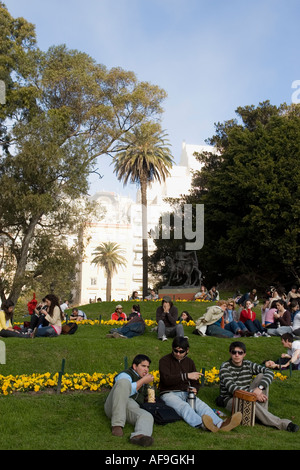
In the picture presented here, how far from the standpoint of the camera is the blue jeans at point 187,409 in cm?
701

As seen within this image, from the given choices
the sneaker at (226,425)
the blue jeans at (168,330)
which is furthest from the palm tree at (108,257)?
the sneaker at (226,425)

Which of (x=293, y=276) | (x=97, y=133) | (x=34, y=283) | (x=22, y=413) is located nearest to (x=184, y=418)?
(x=22, y=413)

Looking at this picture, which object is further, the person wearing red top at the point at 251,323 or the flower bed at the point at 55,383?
the person wearing red top at the point at 251,323

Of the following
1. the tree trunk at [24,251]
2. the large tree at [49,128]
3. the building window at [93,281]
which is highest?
the large tree at [49,128]

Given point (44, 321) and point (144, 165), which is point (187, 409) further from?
point (144, 165)

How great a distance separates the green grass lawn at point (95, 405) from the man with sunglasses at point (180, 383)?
25 centimetres

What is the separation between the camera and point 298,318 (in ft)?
43.3

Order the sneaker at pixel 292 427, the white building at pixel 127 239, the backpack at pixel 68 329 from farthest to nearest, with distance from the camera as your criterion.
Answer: the white building at pixel 127 239
the backpack at pixel 68 329
the sneaker at pixel 292 427

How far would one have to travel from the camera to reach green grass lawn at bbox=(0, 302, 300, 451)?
20.0ft

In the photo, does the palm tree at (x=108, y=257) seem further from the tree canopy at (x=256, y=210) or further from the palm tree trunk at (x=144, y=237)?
the tree canopy at (x=256, y=210)

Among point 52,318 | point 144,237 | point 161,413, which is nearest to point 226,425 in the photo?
point 161,413

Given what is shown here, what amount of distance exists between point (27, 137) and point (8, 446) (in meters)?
22.2

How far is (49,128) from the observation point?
26.5 m

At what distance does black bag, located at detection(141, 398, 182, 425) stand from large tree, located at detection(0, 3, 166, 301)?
19.3m
